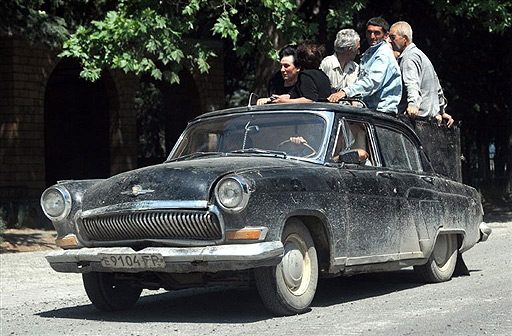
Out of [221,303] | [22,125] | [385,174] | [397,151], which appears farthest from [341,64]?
[22,125]

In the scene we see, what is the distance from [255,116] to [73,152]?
2390cm

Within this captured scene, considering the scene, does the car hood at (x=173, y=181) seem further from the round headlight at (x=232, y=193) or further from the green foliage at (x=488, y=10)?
the green foliage at (x=488, y=10)

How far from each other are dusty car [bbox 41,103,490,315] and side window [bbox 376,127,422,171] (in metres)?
0.02

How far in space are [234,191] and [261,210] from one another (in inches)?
9.8

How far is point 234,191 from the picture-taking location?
→ 7.81 m

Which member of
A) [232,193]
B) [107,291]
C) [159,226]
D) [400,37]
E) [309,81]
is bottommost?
[107,291]

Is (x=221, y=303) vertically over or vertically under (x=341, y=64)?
under

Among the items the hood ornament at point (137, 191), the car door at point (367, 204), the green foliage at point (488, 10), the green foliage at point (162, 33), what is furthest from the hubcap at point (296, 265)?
the green foliage at point (488, 10)

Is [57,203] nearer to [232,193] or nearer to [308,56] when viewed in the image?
[232,193]

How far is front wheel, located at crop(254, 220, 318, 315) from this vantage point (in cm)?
797

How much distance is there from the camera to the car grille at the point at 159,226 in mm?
7816

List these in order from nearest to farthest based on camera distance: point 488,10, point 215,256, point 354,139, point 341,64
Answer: point 215,256 → point 354,139 → point 341,64 → point 488,10

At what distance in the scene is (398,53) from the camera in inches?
474

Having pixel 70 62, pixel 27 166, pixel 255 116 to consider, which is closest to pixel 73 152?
pixel 70 62
